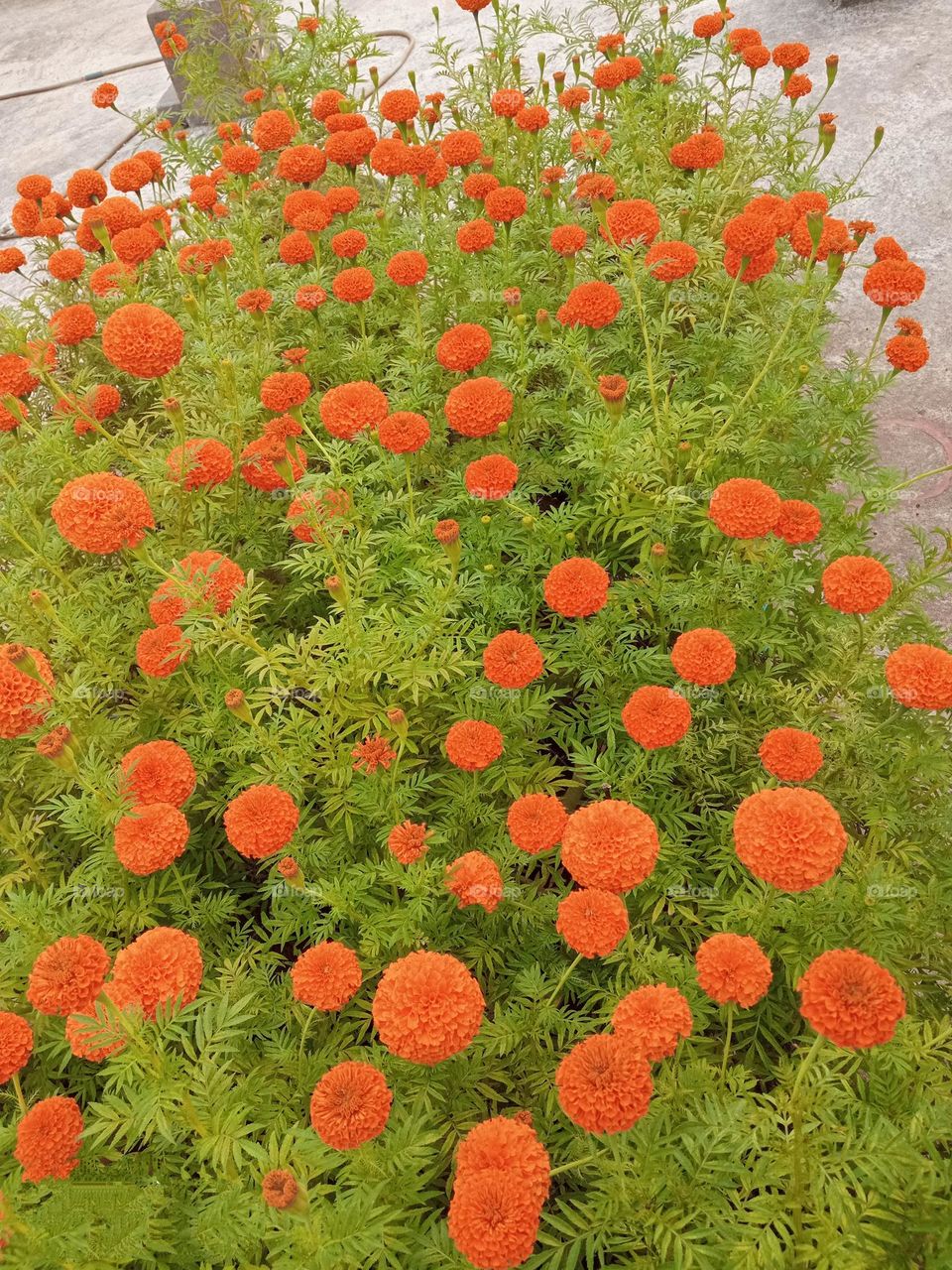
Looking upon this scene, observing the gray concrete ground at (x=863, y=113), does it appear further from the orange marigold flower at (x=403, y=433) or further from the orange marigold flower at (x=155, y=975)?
the orange marigold flower at (x=155, y=975)

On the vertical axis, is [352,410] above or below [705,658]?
above

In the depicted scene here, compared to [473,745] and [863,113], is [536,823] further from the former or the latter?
[863,113]

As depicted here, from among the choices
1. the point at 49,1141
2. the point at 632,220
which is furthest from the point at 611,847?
Answer: the point at 632,220

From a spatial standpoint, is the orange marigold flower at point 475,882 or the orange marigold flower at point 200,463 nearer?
the orange marigold flower at point 475,882

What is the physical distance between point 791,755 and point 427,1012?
882mm

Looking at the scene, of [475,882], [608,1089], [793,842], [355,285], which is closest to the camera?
[608,1089]

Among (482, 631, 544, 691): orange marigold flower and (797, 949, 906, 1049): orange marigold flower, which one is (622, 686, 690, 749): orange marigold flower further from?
(797, 949, 906, 1049): orange marigold flower

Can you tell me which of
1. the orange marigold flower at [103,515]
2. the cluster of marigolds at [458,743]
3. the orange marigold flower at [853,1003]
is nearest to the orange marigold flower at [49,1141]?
the cluster of marigolds at [458,743]

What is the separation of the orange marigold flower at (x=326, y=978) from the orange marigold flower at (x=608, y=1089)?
438 mm

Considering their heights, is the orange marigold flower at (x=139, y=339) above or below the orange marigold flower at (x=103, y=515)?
above

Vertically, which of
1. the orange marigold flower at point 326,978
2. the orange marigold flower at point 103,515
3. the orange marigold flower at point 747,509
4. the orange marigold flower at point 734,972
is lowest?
the orange marigold flower at point 734,972

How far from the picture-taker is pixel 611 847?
151cm

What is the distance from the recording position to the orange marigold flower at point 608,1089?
4.15 ft

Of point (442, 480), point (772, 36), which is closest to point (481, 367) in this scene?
point (442, 480)
